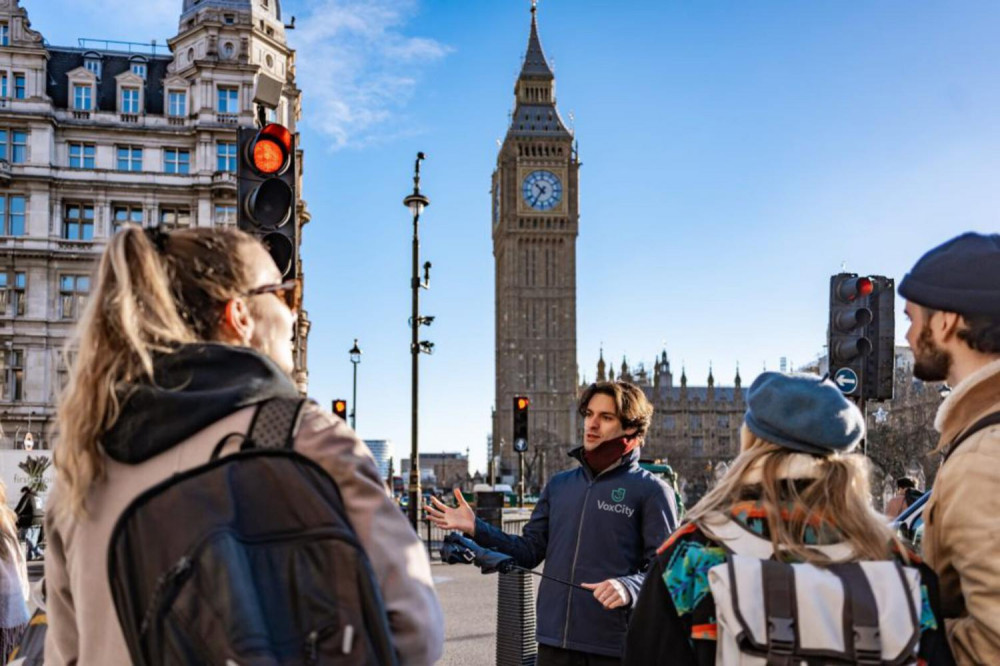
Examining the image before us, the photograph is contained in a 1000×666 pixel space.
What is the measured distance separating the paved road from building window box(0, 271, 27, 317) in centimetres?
1964

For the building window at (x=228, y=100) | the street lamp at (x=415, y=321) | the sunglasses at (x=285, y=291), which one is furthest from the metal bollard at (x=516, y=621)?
the building window at (x=228, y=100)

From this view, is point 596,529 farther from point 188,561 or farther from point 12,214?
point 12,214

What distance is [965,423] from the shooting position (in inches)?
109

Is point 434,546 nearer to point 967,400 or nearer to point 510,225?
point 967,400

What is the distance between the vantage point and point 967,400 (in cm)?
273

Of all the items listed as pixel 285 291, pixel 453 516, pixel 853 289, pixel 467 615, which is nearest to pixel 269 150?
pixel 453 516

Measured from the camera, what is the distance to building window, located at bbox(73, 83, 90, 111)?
32.8 m

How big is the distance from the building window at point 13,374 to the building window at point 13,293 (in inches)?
51.7

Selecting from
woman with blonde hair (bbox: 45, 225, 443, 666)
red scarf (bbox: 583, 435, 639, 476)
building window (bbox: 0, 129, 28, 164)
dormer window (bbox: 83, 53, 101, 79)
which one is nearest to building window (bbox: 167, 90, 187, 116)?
dormer window (bbox: 83, 53, 101, 79)

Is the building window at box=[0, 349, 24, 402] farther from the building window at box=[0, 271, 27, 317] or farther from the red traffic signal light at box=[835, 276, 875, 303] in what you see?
the red traffic signal light at box=[835, 276, 875, 303]

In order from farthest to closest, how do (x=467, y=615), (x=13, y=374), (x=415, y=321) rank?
(x=13, y=374)
(x=415, y=321)
(x=467, y=615)

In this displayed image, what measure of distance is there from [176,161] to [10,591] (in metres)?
30.8

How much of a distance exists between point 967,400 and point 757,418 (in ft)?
2.08

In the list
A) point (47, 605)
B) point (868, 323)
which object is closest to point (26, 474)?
point (868, 323)
